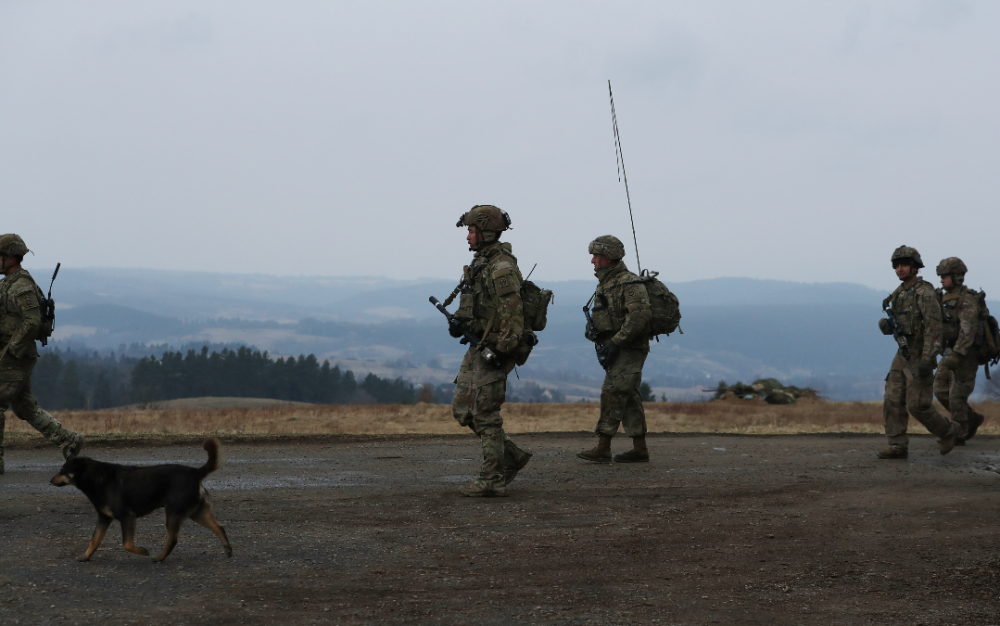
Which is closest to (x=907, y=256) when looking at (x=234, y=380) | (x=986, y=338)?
(x=986, y=338)

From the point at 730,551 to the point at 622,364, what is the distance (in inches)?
170

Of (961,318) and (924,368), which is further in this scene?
(961,318)

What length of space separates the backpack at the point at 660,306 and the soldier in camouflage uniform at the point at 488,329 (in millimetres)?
2473

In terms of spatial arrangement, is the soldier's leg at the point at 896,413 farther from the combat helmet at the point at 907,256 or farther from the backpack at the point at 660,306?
the backpack at the point at 660,306

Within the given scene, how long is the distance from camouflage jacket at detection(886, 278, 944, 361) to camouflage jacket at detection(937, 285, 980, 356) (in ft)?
4.10

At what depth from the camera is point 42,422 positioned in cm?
1034

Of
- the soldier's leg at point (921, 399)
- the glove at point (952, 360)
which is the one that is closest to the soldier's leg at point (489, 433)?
the soldier's leg at point (921, 399)

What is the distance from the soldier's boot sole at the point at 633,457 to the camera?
1168 cm

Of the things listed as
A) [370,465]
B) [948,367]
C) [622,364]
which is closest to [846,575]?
[622,364]

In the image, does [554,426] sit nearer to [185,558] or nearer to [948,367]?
[948,367]

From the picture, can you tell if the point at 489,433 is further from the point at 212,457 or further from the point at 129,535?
the point at 129,535

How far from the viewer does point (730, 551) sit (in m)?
7.16

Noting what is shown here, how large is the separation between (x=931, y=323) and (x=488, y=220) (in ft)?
18.5

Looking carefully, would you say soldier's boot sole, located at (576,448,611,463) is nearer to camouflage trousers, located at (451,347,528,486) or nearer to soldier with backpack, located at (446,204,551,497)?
soldier with backpack, located at (446,204,551,497)
